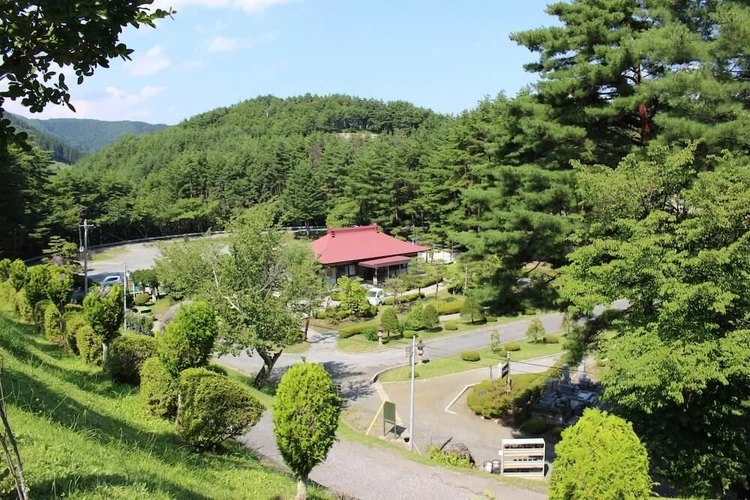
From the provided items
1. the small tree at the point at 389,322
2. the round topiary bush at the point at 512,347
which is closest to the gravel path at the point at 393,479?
the round topiary bush at the point at 512,347

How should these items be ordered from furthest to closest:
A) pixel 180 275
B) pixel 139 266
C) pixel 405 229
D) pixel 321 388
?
1. pixel 405 229
2. pixel 139 266
3. pixel 180 275
4. pixel 321 388

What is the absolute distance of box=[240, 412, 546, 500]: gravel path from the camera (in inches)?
432

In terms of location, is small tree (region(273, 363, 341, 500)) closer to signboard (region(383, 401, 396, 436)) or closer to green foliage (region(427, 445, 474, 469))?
green foliage (region(427, 445, 474, 469))

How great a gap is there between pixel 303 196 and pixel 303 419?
5041 cm

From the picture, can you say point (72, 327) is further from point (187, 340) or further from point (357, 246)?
point (357, 246)

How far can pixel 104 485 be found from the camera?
4.65 m

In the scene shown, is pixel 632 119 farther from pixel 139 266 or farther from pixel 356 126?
pixel 356 126

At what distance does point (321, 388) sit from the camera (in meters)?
7.25

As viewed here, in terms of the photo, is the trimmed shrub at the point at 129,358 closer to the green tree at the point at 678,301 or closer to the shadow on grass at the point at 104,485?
the shadow on grass at the point at 104,485

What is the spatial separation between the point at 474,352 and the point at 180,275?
12.9 metres

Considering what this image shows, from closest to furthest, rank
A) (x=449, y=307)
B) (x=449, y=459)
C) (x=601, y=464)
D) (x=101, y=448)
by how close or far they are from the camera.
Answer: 1. (x=101, y=448)
2. (x=601, y=464)
3. (x=449, y=459)
4. (x=449, y=307)

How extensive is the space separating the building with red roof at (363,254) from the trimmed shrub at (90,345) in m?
25.3

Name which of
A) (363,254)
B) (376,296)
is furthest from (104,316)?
(363,254)

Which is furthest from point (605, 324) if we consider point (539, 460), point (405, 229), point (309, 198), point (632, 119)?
point (309, 198)
